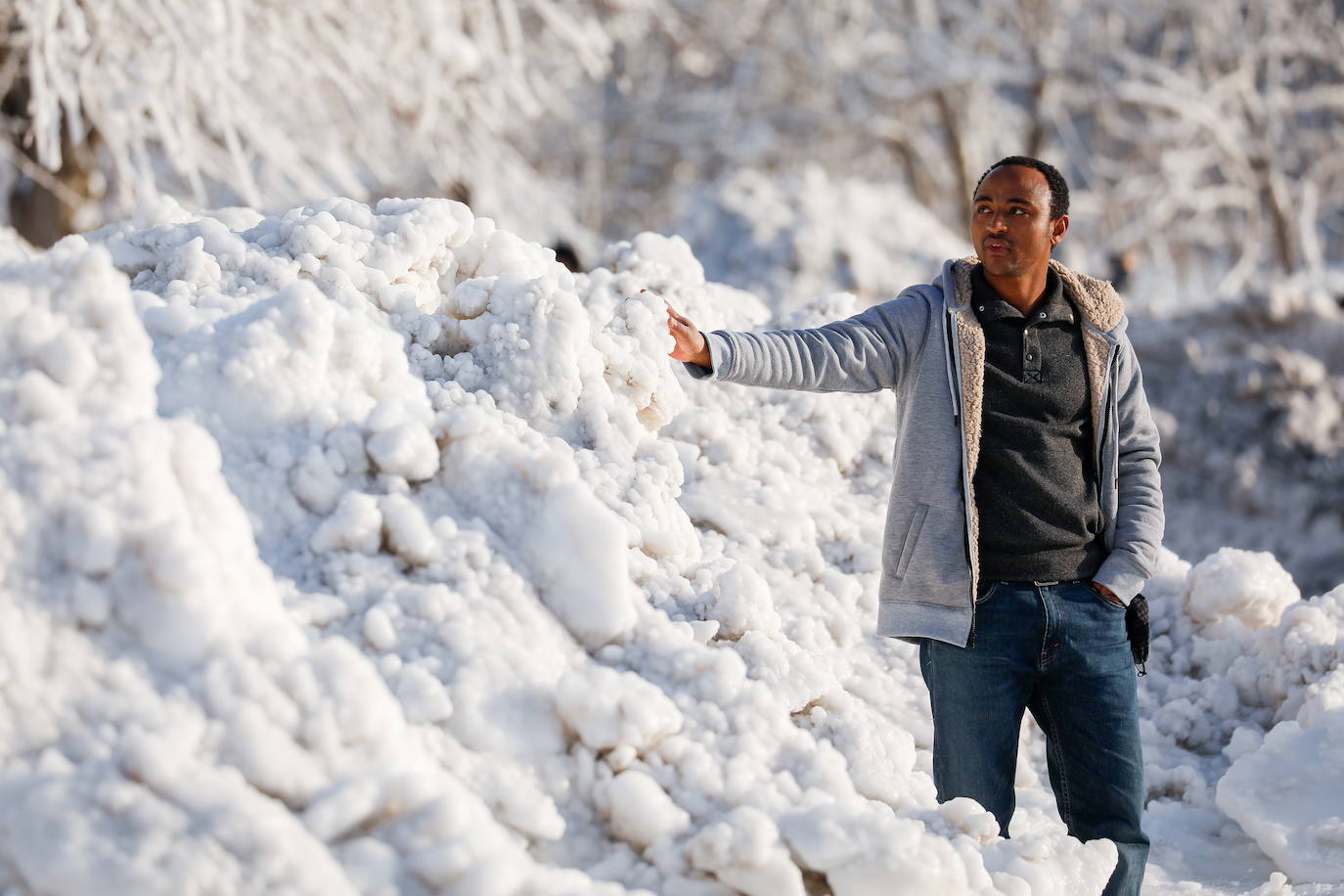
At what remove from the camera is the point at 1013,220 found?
A: 1.90 meters

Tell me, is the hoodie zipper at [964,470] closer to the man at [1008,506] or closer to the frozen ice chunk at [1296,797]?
the man at [1008,506]

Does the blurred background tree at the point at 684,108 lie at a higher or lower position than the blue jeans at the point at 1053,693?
higher

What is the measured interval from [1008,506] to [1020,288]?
36 cm

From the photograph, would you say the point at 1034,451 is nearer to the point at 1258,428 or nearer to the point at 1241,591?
the point at 1241,591

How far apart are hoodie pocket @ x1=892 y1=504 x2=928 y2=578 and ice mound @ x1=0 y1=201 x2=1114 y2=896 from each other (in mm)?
250

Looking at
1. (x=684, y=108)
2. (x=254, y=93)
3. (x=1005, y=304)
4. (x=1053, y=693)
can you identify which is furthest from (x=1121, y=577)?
(x=684, y=108)

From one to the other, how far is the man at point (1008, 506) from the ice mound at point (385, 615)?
0.16 meters

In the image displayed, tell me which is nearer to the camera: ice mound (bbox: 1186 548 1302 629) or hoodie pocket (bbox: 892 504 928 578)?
hoodie pocket (bbox: 892 504 928 578)

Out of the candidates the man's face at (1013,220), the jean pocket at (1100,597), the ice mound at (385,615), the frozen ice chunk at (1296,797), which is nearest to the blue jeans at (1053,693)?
the jean pocket at (1100,597)

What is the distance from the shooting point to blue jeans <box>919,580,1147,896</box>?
187 centimetres

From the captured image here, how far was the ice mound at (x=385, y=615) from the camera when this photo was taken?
127 cm

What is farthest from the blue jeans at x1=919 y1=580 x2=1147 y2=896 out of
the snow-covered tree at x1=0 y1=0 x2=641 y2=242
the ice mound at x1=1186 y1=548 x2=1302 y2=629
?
the snow-covered tree at x1=0 y1=0 x2=641 y2=242

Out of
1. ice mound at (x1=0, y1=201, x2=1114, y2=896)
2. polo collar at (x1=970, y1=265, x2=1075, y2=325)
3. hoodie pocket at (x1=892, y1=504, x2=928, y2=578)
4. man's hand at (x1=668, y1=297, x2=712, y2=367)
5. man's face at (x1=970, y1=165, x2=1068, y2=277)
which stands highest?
man's face at (x1=970, y1=165, x2=1068, y2=277)

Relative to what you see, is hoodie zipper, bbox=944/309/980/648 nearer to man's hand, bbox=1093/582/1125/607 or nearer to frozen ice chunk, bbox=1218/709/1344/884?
man's hand, bbox=1093/582/1125/607
